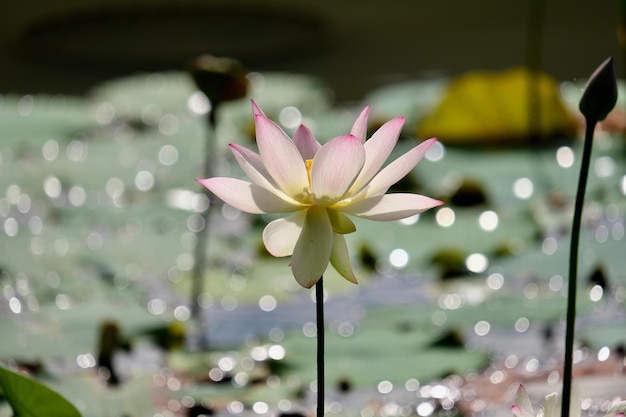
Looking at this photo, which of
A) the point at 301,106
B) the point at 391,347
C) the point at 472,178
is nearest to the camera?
the point at 391,347

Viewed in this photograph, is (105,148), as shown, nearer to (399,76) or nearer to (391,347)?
(391,347)

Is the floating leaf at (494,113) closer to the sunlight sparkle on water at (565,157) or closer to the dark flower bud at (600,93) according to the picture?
the sunlight sparkle on water at (565,157)

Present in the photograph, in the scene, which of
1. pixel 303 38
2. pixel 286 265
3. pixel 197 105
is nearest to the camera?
pixel 286 265

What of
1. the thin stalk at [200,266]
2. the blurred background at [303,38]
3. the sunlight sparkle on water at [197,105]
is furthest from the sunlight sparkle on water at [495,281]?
the blurred background at [303,38]

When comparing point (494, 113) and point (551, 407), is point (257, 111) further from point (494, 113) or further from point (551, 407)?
point (494, 113)

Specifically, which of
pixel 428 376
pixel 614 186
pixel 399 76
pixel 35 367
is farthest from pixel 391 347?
pixel 399 76

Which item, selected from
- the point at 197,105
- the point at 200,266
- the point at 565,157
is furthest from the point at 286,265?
the point at 197,105

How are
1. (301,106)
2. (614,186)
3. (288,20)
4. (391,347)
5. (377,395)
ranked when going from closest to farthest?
(377,395)
(391,347)
(614,186)
(301,106)
(288,20)
